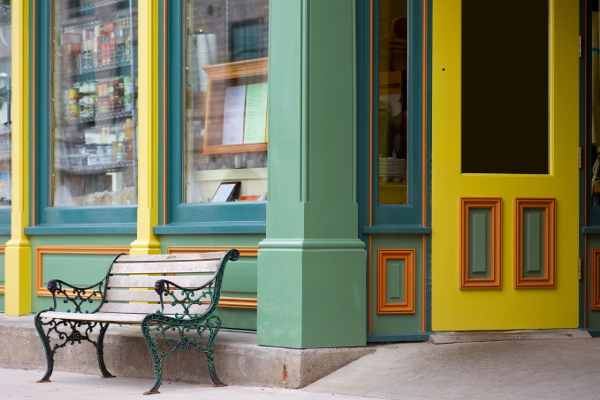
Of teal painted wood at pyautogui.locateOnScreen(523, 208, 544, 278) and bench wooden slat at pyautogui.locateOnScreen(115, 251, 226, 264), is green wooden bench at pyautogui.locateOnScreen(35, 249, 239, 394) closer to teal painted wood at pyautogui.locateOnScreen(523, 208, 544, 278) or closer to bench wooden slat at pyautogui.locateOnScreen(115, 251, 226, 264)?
bench wooden slat at pyautogui.locateOnScreen(115, 251, 226, 264)

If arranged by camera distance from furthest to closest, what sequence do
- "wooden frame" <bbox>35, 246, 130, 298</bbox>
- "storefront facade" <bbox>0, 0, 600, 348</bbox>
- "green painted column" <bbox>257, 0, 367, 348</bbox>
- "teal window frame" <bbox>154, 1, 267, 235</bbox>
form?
"wooden frame" <bbox>35, 246, 130, 298</bbox> → "teal window frame" <bbox>154, 1, 267, 235</bbox> → "storefront facade" <bbox>0, 0, 600, 348</bbox> → "green painted column" <bbox>257, 0, 367, 348</bbox>

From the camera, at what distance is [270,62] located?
542 centimetres

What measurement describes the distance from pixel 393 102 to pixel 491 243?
127cm

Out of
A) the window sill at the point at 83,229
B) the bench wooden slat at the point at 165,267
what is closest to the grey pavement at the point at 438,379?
the bench wooden slat at the point at 165,267

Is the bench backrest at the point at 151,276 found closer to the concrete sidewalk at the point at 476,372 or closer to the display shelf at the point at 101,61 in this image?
the concrete sidewalk at the point at 476,372

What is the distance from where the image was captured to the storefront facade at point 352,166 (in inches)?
207

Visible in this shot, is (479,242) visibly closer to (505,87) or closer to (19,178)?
(505,87)

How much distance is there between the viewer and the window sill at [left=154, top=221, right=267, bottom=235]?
5.86 metres

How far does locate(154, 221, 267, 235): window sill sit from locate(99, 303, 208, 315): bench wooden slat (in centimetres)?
73

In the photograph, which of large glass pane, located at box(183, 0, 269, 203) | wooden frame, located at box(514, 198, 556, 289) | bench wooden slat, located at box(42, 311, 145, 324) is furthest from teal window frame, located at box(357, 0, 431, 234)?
bench wooden slat, located at box(42, 311, 145, 324)

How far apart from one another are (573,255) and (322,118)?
2.23m

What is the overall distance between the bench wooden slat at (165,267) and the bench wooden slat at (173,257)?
0.04m

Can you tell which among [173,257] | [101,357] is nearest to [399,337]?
A: [173,257]

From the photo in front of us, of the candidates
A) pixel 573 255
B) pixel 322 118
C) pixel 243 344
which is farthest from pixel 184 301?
pixel 573 255
